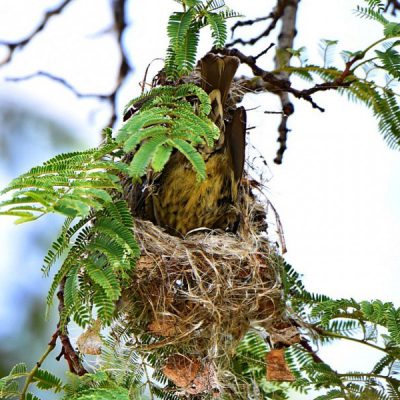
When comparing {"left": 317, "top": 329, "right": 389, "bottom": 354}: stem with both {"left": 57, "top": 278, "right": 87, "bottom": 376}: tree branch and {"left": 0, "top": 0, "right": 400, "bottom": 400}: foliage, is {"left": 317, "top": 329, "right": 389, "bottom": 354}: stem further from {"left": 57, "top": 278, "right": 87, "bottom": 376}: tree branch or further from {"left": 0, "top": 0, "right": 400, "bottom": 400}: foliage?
{"left": 57, "top": 278, "right": 87, "bottom": 376}: tree branch

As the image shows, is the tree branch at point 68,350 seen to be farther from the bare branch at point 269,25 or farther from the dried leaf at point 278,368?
the bare branch at point 269,25

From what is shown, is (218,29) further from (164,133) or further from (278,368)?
(278,368)

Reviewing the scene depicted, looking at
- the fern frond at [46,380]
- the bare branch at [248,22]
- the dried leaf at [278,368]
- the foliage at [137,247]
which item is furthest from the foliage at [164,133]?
the bare branch at [248,22]

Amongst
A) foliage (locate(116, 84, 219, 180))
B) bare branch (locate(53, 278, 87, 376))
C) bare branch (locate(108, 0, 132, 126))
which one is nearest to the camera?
foliage (locate(116, 84, 219, 180))

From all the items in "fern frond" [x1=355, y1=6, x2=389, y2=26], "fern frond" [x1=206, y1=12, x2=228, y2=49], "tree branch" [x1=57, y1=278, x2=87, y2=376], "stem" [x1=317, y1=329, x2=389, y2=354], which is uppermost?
"fern frond" [x1=355, y1=6, x2=389, y2=26]

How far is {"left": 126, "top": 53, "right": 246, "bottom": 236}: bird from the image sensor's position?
10.9 ft

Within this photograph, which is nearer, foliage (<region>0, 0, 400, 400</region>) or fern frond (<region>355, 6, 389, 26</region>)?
foliage (<region>0, 0, 400, 400</region>)

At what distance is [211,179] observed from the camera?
3.61 meters

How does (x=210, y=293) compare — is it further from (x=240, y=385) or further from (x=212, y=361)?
(x=240, y=385)

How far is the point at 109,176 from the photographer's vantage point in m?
2.51

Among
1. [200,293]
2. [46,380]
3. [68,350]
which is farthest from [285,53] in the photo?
[46,380]

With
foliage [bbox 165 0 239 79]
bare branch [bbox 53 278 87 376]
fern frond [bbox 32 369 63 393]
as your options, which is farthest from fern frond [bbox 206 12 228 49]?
fern frond [bbox 32 369 63 393]

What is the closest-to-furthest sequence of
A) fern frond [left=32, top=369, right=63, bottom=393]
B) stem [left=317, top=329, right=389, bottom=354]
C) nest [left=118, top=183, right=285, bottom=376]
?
fern frond [left=32, top=369, right=63, bottom=393], nest [left=118, top=183, right=285, bottom=376], stem [left=317, top=329, right=389, bottom=354]

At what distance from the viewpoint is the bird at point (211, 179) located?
130 inches
